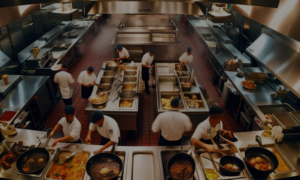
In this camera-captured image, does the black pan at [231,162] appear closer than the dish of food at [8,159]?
Yes

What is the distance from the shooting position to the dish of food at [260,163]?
9.18 ft

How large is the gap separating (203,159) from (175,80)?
304cm

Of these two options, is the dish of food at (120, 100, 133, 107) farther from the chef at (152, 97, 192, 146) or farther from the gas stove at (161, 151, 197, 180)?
the gas stove at (161, 151, 197, 180)

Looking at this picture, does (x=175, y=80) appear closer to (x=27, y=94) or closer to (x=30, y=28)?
(x=27, y=94)

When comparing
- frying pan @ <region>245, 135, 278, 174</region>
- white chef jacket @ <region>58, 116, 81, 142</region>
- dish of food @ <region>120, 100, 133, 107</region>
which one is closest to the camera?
frying pan @ <region>245, 135, 278, 174</region>

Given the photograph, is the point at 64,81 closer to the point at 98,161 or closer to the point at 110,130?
the point at 110,130

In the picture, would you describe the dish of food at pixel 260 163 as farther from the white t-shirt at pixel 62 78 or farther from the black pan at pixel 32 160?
the white t-shirt at pixel 62 78

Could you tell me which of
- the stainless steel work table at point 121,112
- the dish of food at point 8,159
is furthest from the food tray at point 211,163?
the dish of food at point 8,159

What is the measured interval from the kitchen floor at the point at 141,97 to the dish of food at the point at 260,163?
233cm

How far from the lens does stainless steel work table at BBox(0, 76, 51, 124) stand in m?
4.44

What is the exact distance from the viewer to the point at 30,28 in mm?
8164

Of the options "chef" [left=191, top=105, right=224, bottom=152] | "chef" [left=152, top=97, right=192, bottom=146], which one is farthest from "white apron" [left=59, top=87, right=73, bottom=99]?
"chef" [left=191, top=105, right=224, bottom=152]

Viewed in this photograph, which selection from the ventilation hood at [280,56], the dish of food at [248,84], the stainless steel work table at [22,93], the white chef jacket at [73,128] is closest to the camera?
A: the white chef jacket at [73,128]

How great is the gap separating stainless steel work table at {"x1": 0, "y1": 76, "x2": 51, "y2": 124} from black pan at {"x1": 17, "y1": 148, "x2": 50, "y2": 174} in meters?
1.52
